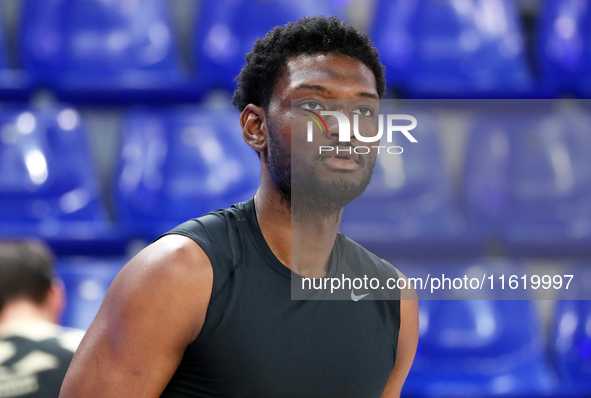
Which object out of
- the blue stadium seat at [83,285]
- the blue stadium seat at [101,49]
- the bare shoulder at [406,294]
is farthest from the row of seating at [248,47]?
the bare shoulder at [406,294]

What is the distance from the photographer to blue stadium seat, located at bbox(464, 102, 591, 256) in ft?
9.81

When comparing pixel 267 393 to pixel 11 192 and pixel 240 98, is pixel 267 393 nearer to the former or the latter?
pixel 240 98

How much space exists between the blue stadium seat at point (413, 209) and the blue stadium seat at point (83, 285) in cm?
99

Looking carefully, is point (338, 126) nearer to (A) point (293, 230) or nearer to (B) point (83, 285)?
(A) point (293, 230)

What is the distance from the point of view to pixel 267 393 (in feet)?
3.67

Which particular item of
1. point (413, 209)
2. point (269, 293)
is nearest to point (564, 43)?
point (413, 209)

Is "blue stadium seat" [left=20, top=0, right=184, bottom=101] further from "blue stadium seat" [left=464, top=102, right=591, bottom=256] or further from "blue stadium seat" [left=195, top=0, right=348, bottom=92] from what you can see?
"blue stadium seat" [left=464, top=102, right=591, bottom=256]

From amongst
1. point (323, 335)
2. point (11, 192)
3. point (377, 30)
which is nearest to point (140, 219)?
point (11, 192)

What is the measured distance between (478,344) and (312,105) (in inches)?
77.3

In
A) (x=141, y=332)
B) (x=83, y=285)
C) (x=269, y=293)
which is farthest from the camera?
(x=83, y=285)

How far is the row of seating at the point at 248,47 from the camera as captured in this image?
3.10m

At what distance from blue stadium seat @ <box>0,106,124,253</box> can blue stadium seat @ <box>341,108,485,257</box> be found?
1.06m

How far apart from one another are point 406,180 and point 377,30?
0.71 meters

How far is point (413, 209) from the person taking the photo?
3.03 metres
